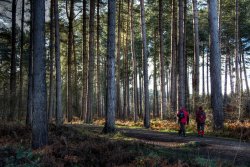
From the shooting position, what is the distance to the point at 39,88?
10.5 m

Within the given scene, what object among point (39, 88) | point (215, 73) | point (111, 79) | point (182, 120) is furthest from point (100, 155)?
point (215, 73)

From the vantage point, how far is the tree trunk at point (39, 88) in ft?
34.4

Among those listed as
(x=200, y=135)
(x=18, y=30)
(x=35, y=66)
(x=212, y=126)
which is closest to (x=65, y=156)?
(x=35, y=66)

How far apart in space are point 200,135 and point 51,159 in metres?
10.7

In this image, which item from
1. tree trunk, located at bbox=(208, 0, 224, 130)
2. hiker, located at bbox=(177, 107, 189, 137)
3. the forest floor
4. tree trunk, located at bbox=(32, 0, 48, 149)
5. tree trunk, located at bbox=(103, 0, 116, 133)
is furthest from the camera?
tree trunk, located at bbox=(208, 0, 224, 130)

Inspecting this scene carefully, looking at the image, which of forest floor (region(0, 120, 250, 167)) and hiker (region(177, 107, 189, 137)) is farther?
hiker (region(177, 107, 189, 137))

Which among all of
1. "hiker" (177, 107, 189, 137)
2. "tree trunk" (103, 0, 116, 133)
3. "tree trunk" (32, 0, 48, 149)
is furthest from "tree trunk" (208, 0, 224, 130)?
"tree trunk" (32, 0, 48, 149)

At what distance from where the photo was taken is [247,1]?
3488 centimetres

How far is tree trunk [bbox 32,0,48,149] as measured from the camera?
10.5 m

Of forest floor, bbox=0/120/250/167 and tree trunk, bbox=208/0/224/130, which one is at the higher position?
tree trunk, bbox=208/0/224/130

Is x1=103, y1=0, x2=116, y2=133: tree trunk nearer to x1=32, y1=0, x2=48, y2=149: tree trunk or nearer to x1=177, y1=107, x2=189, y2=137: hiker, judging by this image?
x1=177, y1=107, x2=189, y2=137: hiker

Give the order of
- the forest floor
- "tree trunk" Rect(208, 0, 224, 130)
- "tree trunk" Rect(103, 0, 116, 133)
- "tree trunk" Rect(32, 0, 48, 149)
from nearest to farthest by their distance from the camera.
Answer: the forest floor
"tree trunk" Rect(32, 0, 48, 149)
"tree trunk" Rect(103, 0, 116, 133)
"tree trunk" Rect(208, 0, 224, 130)

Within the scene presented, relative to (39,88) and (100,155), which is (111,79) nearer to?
(39,88)

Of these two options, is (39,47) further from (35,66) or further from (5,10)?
(5,10)
